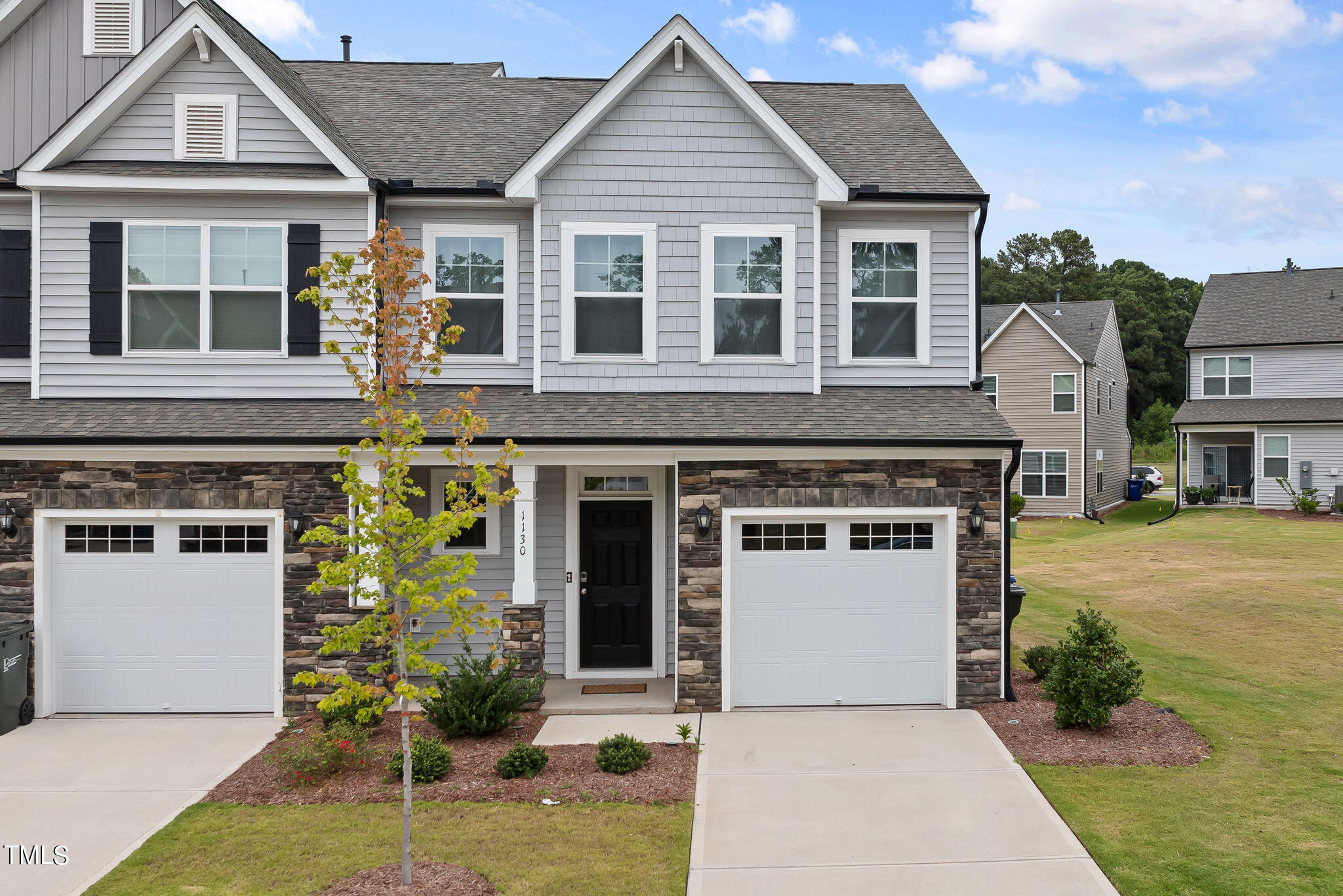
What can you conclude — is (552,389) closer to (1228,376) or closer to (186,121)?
(186,121)

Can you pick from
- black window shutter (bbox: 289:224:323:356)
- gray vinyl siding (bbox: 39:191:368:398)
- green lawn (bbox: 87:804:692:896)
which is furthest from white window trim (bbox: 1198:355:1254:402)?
black window shutter (bbox: 289:224:323:356)

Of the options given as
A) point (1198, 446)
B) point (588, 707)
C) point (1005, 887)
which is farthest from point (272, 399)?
point (1198, 446)

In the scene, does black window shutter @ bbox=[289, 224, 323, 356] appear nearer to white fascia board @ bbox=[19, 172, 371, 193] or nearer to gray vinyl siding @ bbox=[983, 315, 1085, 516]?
white fascia board @ bbox=[19, 172, 371, 193]

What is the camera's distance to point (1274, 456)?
28.2m

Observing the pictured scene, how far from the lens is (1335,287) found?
3000 cm

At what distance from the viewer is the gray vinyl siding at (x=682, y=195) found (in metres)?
10.4

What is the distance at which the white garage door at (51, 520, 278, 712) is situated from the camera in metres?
9.48

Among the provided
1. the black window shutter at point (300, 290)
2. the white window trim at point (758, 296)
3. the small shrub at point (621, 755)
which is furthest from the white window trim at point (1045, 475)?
the black window shutter at point (300, 290)

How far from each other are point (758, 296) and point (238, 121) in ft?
21.9

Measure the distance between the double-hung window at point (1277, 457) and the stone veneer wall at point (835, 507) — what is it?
24.7 metres

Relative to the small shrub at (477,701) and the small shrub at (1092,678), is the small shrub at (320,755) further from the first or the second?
the small shrub at (1092,678)

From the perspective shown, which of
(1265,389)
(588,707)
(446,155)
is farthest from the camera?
(1265,389)

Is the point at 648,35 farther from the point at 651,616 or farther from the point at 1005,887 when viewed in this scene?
the point at 1005,887

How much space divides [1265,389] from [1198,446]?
111 inches
